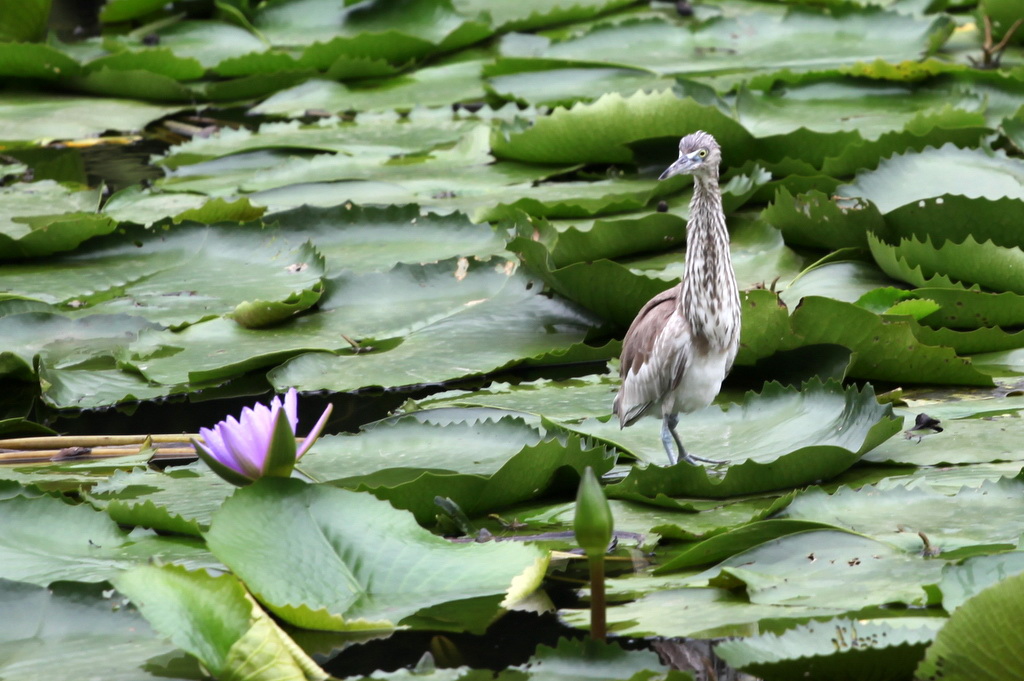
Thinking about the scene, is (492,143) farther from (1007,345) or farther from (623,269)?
(1007,345)

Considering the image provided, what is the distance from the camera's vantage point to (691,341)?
9.22ft

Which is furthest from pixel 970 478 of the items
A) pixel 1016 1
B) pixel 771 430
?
pixel 1016 1

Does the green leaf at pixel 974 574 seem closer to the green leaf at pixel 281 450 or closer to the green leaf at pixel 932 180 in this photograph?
the green leaf at pixel 281 450

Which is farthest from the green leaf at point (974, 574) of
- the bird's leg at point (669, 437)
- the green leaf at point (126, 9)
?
the green leaf at point (126, 9)

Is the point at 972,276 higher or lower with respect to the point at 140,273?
higher

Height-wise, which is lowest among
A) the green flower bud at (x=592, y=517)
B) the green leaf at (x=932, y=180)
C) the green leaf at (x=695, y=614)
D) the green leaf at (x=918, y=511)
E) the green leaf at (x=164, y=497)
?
the green leaf at (x=164, y=497)

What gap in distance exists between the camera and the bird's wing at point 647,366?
278cm

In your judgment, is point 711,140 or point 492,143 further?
point 492,143

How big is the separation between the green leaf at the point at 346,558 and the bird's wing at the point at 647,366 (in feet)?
2.48

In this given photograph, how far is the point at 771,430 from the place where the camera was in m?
2.65

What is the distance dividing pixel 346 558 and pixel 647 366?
98 cm

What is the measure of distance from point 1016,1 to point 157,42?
462cm

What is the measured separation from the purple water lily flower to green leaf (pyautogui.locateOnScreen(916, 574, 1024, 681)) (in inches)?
40.3

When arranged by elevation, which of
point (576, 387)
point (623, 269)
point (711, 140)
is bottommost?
point (576, 387)
